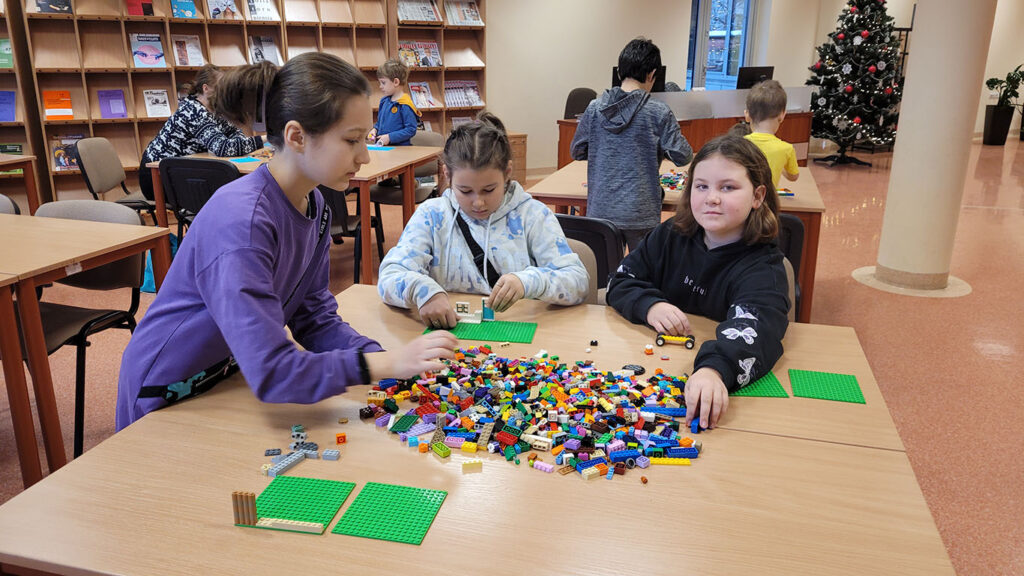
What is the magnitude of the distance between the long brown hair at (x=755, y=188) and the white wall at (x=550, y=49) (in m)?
6.48

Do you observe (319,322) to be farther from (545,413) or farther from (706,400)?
(706,400)

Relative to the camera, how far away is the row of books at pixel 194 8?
5633 millimetres

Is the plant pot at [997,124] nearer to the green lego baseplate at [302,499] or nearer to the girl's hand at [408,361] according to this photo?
the girl's hand at [408,361]

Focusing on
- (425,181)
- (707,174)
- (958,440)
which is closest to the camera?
(707,174)

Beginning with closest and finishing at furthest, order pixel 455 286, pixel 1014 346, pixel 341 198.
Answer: pixel 455 286
pixel 1014 346
pixel 341 198

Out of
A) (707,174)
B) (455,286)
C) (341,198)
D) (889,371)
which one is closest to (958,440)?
(889,371)

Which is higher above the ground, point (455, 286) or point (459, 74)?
point (459, 74)

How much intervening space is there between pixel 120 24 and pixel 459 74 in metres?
3.34

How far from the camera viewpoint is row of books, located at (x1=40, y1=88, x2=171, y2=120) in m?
5.86

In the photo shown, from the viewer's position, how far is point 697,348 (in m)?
1.55

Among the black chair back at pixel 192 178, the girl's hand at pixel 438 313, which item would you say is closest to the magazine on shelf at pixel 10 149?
the black chair back at pixel 192 178

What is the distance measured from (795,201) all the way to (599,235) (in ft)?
4.03

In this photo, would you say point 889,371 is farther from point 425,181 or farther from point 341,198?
point 425,181

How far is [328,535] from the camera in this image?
0.93m
